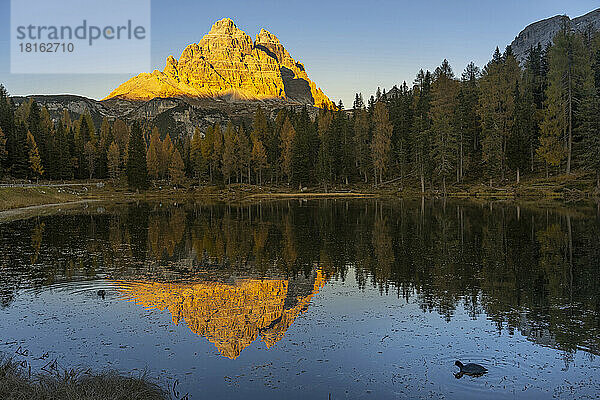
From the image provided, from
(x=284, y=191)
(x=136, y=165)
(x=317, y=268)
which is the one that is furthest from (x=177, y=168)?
(x=317, y=268)

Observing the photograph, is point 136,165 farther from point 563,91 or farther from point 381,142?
point 563,91

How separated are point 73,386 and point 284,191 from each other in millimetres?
105571

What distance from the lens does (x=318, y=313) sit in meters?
16.5

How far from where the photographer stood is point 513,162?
253ft

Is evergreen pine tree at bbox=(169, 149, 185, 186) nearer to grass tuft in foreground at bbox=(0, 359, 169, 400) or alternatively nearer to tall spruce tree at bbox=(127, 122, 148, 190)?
tall spruce tree at bbox=(127, 122, 148, 190)

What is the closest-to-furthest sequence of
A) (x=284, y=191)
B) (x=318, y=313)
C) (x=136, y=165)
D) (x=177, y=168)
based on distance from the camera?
(x=318, y=313)
(x=136, y=165)
(x=284, y=191)
(x=177, y=168)

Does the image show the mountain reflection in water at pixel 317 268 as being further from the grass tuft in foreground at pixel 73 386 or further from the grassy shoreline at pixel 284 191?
the grassy shoreline at pixel 284 191

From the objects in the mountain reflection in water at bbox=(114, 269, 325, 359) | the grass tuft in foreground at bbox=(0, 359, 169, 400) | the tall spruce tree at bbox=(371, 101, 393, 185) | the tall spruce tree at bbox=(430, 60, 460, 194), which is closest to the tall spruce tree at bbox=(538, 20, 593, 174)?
the tall spruce tree at bbox=(430, 60, 460, 194)

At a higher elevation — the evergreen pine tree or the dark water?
the evergreen pine tree

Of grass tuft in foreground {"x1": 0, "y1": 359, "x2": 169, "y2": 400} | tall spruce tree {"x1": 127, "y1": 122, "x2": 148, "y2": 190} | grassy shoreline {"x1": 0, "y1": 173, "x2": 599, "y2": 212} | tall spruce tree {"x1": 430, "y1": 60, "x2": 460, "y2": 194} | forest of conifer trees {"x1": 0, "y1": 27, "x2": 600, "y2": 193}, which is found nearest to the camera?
grass tuft in foreground {"x1": 0, "y1": 359, "x2": 169, "y2": 400}

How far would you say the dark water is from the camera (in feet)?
36.1

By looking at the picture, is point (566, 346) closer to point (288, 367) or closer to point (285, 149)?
point (288, 367)

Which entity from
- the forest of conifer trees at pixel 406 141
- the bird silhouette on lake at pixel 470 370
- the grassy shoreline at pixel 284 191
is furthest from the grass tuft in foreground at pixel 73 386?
the forest of conifer trees at pixel 406 141

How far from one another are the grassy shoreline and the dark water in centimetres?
3796
